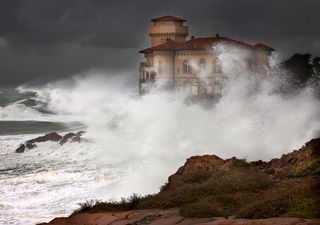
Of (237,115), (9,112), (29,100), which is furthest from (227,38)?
(237,115)

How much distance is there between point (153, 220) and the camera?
1133 cm

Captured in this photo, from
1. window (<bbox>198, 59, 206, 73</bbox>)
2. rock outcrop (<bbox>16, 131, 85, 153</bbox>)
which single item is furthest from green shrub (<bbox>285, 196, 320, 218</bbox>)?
window (<bbox>198, 59, 206, 73</bbox>)

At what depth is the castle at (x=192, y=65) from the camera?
68.1 metres

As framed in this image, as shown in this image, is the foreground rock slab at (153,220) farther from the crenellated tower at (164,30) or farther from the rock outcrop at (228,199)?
the crenellated tower at (164,30)

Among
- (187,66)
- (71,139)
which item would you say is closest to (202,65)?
(187,66)

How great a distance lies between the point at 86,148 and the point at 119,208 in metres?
26.1

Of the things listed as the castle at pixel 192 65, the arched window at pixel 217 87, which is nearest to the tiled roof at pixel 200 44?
the castle at pixel 192 65

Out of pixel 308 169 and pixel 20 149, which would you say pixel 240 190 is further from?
pixel 20 149

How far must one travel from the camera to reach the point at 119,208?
13.1m

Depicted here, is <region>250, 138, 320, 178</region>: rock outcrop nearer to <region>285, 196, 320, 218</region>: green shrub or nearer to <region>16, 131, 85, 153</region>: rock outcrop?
<region>285, 196, 320, 218</region>: green shrub

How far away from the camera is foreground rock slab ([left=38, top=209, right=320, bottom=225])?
9421 mm

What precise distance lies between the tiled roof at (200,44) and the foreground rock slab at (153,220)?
56.1 meters

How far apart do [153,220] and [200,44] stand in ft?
189

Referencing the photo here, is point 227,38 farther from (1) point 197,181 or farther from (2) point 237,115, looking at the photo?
(1) point 197,181
